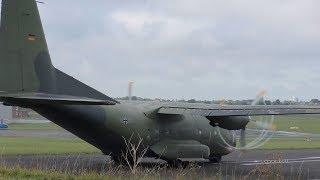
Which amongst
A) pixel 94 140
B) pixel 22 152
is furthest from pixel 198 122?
pixel 22 152

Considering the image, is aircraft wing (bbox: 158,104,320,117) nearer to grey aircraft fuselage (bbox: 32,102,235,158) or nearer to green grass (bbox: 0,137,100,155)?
A: grey aircraft fuselage (bbox: 32,102,235,158)

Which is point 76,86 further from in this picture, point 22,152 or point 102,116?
point 22,152

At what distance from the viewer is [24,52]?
1964 centimetres

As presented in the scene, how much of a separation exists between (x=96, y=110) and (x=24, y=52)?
4463 mm

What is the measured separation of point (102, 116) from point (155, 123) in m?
3.48

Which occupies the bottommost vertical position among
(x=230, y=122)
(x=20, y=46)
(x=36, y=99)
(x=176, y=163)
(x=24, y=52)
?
(x=176, y=163)

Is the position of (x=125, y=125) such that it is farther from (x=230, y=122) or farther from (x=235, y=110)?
(x=230, y=122)

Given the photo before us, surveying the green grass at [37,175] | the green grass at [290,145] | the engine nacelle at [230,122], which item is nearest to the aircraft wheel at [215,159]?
the engine nacelle at [230,122]

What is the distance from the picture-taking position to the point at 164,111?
25.5 metres

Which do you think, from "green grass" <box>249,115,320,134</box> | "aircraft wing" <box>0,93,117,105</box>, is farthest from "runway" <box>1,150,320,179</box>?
"green grass" <box>249,115,320,134</box>

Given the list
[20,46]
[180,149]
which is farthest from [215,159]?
[20,46]

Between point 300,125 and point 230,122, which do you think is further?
point 300,125

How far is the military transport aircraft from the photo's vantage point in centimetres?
1922

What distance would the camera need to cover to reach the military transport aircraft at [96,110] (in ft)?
63.1
